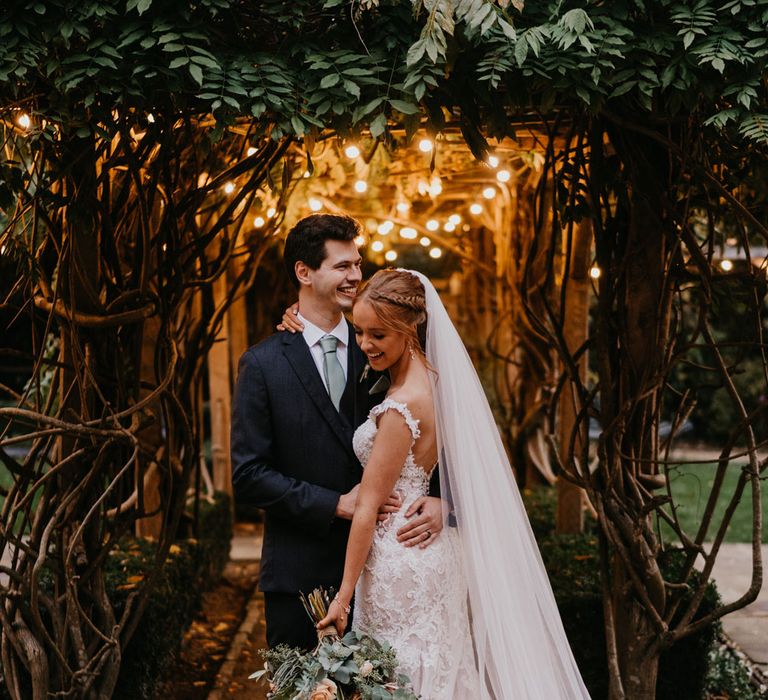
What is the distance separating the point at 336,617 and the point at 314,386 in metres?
0.79

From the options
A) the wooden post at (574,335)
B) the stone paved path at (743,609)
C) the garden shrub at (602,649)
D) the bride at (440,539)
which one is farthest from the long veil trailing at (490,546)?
the stone paved path at (743,609)

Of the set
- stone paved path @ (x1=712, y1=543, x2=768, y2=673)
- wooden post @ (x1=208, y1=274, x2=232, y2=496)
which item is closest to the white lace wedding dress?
stone paved path @ (x1=712, y1=543, x2=768, y2=673)

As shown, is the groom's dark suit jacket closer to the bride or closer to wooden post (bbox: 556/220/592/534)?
the bride

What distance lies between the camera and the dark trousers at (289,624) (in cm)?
312

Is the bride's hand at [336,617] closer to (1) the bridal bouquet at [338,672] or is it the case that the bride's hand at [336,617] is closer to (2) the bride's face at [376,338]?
(1) the bridal bouquet at [338,672]

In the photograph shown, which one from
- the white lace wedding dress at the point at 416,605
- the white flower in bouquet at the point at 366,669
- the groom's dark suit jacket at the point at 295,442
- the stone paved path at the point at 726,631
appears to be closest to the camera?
the white flower in bouquet at the point at 366,669

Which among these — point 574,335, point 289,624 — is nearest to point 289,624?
point 289,624

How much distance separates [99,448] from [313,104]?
1.77 m

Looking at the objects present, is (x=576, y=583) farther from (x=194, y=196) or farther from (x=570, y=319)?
(x=194, y=196)

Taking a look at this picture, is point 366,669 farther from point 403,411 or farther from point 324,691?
point 403,411

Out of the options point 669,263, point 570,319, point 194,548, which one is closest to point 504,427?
point 570,319

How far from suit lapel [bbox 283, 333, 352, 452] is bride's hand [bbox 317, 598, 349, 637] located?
552mm

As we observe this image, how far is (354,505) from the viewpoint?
9.75 feet

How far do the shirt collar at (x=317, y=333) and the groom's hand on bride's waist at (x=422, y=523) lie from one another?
0.67 meters
